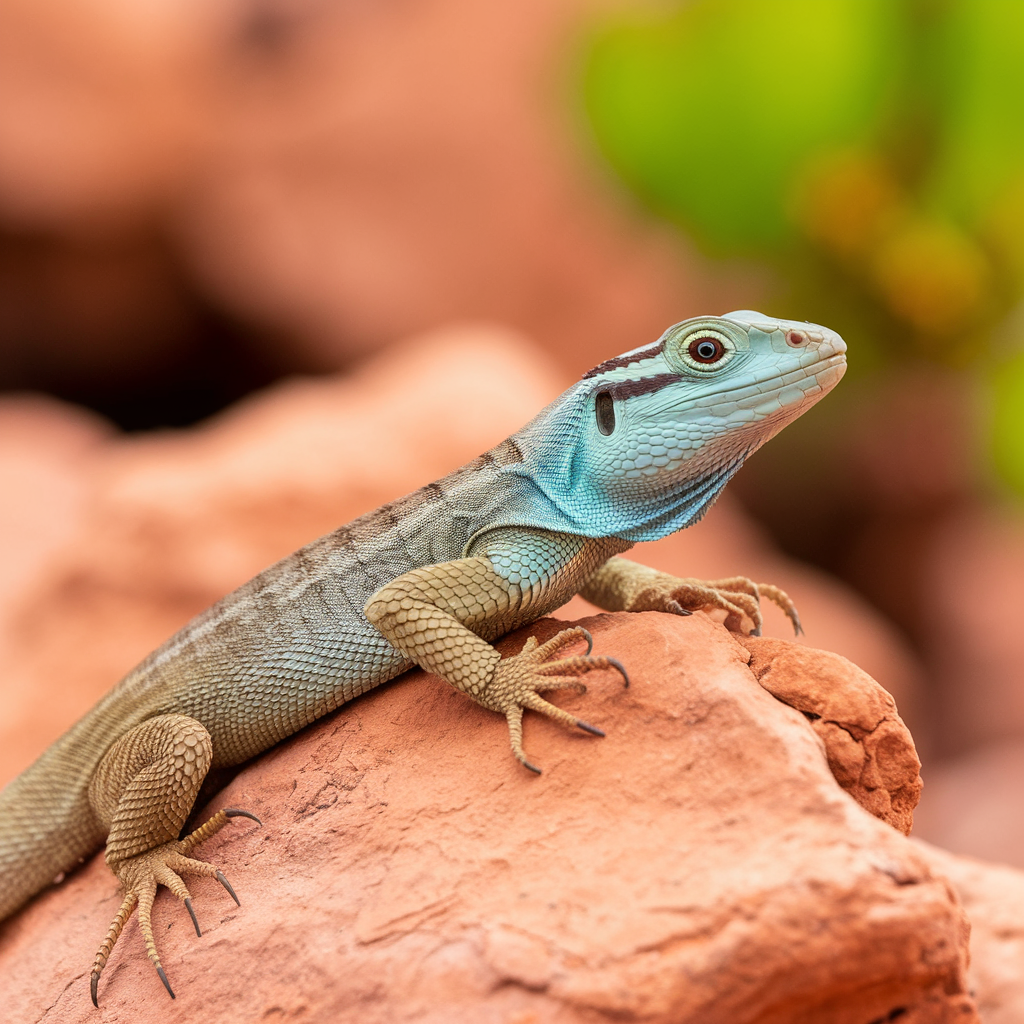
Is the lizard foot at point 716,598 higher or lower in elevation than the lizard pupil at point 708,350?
lower

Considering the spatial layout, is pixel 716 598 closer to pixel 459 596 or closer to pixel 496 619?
pixel 496 619

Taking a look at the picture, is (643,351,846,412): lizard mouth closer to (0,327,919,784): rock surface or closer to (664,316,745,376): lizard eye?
(664,316,745,376): lizard eye

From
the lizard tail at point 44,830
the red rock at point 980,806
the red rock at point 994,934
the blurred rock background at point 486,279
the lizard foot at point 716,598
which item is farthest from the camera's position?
the red rock at point 980,806

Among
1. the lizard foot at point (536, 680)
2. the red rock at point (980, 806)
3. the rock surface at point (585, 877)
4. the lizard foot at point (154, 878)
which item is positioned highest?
the lizard foot at point (536, 680)

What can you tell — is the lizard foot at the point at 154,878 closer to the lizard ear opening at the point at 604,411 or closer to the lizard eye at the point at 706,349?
the lizard ear opening at the point at 604,411

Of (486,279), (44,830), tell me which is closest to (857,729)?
(44,830)

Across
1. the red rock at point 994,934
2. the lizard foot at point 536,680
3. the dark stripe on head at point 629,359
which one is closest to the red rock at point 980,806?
the red rock at point 994,934

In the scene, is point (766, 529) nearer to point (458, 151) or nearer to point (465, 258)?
point (465, 258)

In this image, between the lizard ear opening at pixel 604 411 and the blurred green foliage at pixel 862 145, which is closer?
the lizard ear opening at pixel 604 411
